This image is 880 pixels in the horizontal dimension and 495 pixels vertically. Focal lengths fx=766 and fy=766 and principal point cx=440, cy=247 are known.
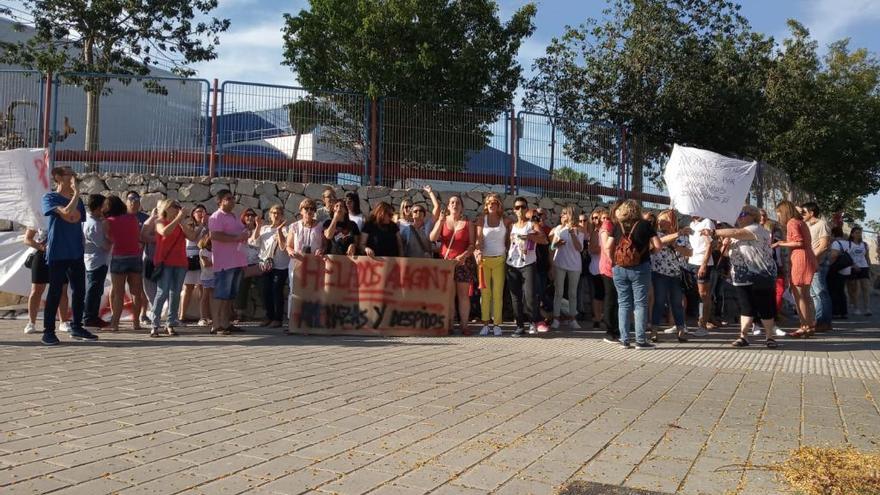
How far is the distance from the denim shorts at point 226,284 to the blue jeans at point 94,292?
1514mm

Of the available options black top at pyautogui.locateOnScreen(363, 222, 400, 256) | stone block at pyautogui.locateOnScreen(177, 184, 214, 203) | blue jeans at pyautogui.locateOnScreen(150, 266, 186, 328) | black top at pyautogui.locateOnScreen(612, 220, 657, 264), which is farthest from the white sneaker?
stone block at pyautogui.locateOnScreen(177, 184, 214, 203)

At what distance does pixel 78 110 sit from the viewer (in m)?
14.0

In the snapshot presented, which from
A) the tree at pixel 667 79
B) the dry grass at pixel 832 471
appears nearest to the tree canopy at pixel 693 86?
the tree at pixel 667 79

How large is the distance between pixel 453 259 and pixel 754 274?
3.98 meters

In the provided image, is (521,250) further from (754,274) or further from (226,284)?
(226,284)

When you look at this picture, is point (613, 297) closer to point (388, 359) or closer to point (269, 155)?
point (388, 359)

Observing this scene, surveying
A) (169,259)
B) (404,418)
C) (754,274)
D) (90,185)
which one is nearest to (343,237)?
(169,259)

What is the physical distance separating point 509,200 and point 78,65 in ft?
51.9

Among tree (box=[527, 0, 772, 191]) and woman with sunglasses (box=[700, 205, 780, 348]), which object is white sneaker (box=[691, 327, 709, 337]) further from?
tree (box=[527, 0, 772, 191])

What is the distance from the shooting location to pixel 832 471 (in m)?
3.92

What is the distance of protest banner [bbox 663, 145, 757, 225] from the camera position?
36.5ft

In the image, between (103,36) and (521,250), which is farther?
(103,36)

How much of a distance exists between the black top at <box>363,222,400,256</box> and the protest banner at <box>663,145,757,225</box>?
423 centimetres

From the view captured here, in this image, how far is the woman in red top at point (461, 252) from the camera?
10836 millimetres
